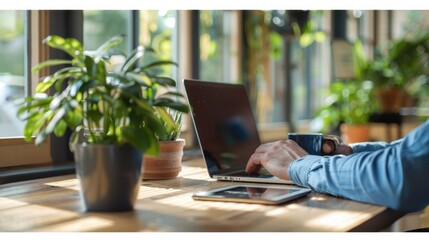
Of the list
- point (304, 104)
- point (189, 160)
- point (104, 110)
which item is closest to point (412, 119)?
point (304, 104)

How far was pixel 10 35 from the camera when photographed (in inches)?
84.5

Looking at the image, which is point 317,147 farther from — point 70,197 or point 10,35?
point 10,35

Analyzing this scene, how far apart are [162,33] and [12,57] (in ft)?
3.68

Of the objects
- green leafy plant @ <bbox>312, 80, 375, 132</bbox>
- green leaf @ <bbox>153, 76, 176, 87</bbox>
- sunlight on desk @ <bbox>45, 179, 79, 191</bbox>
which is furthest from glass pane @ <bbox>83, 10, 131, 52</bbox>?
green leafy plant @ <bbox>312, 80, 375, 132</bbox>

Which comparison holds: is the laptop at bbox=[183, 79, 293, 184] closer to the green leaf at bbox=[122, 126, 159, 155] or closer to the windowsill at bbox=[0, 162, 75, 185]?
the windowsill at bbox=[0, 162, 75, 185]

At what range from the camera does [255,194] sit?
55.2 inches

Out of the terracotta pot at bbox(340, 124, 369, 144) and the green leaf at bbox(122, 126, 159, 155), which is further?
the terracotta pot at bbox(340, 124, 369, 144)

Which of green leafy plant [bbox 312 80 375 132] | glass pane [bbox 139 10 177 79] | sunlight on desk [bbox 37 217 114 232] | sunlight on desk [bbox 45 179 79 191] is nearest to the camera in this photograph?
sunlight on desk [bbox 37 217 114 232]

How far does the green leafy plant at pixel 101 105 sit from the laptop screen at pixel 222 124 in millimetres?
546

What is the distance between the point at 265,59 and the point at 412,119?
→ 5.99ft

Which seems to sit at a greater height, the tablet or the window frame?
the window frame

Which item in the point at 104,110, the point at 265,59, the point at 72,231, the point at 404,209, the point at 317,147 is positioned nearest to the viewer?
the point at 72,231

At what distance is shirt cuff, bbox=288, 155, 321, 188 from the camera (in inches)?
58.5

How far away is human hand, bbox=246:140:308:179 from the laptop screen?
6.3 inches
